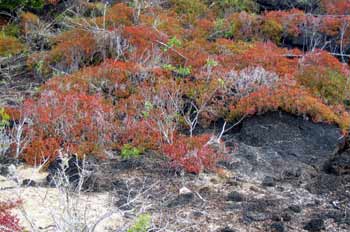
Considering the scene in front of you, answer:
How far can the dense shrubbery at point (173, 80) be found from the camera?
820cm

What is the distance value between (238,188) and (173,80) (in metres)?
3.16

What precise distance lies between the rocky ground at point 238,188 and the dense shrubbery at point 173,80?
303mm

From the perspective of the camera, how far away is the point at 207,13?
46.4 ft

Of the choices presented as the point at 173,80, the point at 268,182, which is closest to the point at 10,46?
the point at 173,80

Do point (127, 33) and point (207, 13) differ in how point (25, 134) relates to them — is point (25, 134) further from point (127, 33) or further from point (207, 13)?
point (207, 13)

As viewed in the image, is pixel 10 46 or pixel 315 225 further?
pixel 10 46

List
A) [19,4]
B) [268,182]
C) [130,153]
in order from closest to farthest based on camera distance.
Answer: [268,182] → [130,153] → [19,4]

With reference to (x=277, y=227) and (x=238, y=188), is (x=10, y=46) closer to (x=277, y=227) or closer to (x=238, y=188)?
(x=238, y=188)

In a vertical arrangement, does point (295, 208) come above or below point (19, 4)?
below

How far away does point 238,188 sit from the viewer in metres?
7.21

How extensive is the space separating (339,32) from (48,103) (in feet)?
21.8

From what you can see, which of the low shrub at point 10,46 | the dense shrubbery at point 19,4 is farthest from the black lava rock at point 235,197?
the dense shrubbery at point 19,4

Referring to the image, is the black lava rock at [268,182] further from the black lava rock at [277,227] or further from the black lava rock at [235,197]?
the black lava rock at [277,227]

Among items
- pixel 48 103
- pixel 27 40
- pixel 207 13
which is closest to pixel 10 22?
pixel 27 40
